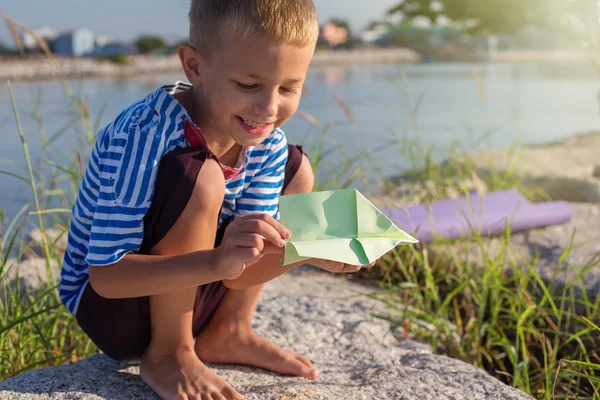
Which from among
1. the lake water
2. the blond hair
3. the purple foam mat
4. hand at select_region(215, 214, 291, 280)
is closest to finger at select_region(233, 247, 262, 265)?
hand at select_region(215, 214, 291, 280)

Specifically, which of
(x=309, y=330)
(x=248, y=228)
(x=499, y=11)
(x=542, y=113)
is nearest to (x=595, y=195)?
(x=309, y=330)

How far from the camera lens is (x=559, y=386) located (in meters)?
1.60

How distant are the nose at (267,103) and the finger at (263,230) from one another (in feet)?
0.70

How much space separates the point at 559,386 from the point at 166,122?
1.14 m

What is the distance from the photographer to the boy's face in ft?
3.71

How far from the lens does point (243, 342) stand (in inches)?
55.2

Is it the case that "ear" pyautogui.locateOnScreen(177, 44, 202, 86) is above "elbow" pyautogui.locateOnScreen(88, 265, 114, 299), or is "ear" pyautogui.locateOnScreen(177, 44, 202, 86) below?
above

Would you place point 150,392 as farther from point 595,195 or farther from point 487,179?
point 595,195

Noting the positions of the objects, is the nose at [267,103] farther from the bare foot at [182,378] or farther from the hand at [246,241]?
the bare foot at [182,378]

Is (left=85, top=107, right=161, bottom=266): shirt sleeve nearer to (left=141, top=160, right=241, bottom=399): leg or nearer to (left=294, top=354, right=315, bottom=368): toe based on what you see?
(left=141, top=160, right=241, bottom=399): leg

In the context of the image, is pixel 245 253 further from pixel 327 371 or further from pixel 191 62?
pixel 327 371

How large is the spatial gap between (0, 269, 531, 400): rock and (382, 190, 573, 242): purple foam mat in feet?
1.58

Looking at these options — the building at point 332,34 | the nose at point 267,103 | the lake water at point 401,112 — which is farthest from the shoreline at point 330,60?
the nose at point 267,103

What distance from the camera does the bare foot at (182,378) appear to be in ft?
3.95
